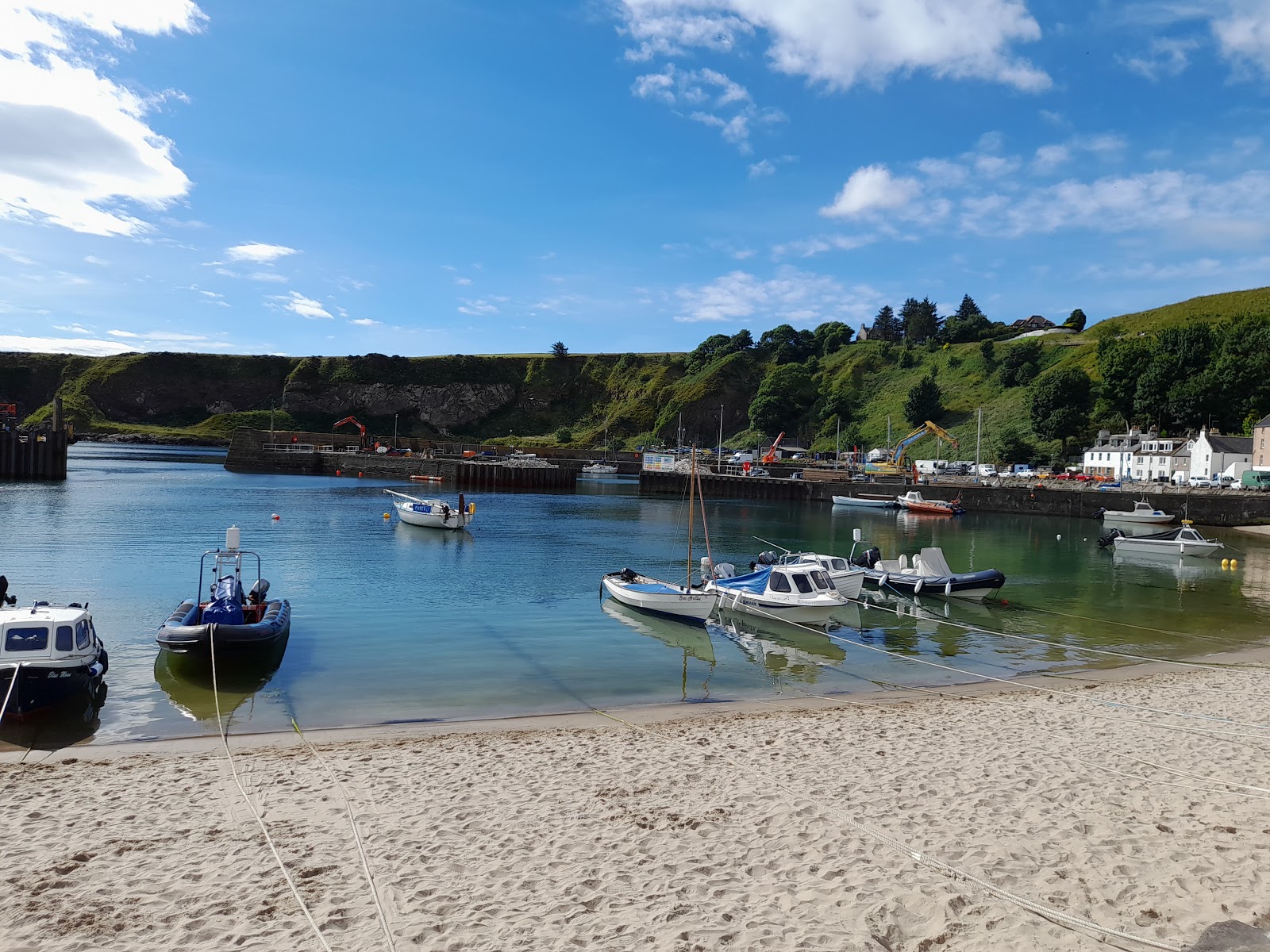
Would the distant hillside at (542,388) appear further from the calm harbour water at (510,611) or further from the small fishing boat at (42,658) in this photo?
the small fishing boat at (42,658)

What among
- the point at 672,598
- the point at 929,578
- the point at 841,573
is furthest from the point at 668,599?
the point at 929,578

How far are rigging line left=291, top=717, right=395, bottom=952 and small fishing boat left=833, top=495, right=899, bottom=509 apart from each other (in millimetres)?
77644

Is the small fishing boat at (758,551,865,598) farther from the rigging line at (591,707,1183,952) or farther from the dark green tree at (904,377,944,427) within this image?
the dark green tree at (904,377,944,427)

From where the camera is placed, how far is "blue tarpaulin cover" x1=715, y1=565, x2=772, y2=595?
84.9 feet

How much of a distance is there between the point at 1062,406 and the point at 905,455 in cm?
2387

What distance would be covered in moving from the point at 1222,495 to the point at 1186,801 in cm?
7494

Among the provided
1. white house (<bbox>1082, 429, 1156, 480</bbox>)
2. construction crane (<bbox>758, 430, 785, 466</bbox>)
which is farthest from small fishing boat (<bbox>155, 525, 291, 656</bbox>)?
white house (<bbox>1082, 429, 1156, 480</bbox>)

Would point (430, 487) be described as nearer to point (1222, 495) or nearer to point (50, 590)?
point (50, 590)

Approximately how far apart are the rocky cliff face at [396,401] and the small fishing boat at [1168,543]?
473ft

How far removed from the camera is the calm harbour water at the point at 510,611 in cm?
1747

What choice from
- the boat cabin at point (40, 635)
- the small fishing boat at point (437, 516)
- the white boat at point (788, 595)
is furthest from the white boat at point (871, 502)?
the boat cabin at point (40, 635)

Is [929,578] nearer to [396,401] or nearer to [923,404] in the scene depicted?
[923,404]

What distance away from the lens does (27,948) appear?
691 centimetres

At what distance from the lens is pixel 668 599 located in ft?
81.7
